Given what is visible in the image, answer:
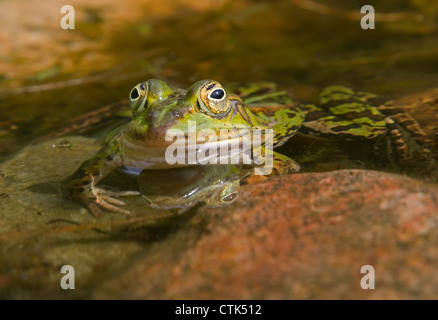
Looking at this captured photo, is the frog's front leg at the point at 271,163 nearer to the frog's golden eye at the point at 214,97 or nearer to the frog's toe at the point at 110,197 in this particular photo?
the frog's golden eye at the point at 214,97

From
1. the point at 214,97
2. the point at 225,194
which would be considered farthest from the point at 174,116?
the point at 225,194

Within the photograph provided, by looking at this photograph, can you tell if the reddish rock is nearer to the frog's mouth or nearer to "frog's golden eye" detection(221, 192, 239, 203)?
"frog's golden eye" detection(221, 192, 239, 203)

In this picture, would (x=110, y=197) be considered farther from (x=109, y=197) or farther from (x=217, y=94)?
(x=217, y=94)

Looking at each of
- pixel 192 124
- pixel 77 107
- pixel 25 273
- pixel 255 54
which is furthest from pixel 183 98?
pixel 255 54

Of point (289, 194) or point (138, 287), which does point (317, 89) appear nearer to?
point (289, 194)

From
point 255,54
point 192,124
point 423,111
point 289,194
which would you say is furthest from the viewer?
point 255,54

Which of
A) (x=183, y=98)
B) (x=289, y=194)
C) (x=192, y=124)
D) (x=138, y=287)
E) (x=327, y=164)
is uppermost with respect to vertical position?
(x=183, y=98)

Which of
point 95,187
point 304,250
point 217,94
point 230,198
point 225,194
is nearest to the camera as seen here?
point 304,250
